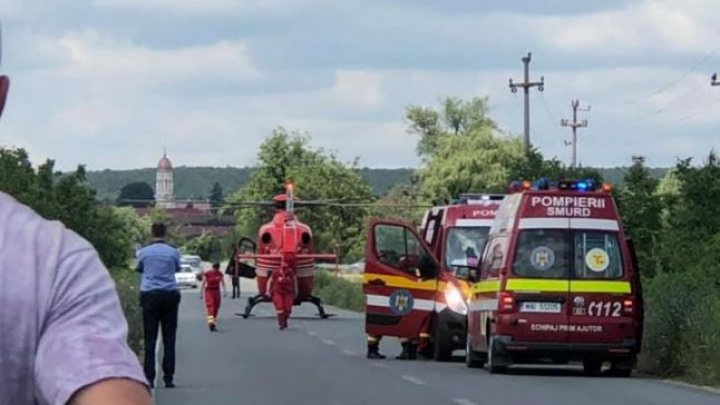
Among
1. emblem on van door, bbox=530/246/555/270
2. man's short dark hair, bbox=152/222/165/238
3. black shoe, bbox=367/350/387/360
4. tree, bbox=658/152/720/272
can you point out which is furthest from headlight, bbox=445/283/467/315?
tree, bbox=658/152/720/272

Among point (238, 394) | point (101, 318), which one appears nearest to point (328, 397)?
point (238, 394)

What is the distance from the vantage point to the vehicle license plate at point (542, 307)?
23.1 m

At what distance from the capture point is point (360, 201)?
385 feet

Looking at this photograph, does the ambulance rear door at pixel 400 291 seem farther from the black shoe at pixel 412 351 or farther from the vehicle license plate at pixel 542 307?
the vehicle license plate at pixel 542 307

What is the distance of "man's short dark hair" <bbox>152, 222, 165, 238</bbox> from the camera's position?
18.9 meters

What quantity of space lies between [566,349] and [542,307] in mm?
649

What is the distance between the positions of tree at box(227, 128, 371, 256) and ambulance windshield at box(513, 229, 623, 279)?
8420cm

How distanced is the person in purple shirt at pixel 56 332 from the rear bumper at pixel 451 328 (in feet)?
78.3

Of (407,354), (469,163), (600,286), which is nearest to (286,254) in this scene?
(407,354)

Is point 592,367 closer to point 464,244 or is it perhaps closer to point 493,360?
point 493,360

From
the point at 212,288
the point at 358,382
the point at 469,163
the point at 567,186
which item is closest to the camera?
the point at 358,382

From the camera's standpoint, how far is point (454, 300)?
2655cm

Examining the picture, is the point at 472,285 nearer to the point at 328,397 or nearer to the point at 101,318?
the point at 328,397

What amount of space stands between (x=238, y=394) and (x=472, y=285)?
6.71m
